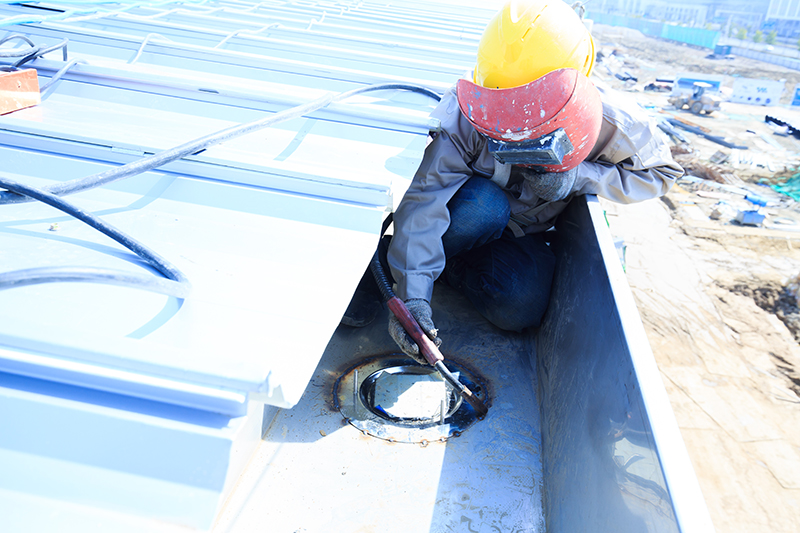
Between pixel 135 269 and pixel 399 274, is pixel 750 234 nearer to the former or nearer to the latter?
pixel 399 274

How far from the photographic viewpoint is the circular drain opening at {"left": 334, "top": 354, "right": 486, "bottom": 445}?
1864mm

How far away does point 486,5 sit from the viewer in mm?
7875

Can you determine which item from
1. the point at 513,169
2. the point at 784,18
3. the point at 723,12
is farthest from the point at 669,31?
the point at 513,169

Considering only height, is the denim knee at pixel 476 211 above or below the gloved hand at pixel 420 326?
above

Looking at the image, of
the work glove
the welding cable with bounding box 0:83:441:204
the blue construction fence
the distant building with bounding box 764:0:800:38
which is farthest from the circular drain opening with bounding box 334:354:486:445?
the distant building with bounding box 764:0:800:38

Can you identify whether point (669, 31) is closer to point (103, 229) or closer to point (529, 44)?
point (529, 44)

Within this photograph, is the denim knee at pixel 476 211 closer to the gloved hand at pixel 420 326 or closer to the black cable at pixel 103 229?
the gloved hand at pixel 420 326

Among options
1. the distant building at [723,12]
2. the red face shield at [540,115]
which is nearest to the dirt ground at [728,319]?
the red face shield at [540,115]

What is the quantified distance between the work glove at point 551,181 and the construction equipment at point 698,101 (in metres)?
13.8

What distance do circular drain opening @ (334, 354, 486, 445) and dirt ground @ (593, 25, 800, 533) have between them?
174 centimetres

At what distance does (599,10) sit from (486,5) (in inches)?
2178

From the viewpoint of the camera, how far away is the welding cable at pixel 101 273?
76cm

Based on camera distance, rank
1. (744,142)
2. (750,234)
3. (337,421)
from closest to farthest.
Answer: (337,421) < (750,234) < (744,142)

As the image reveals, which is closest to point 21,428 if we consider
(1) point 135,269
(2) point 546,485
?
(1) point 135,269
